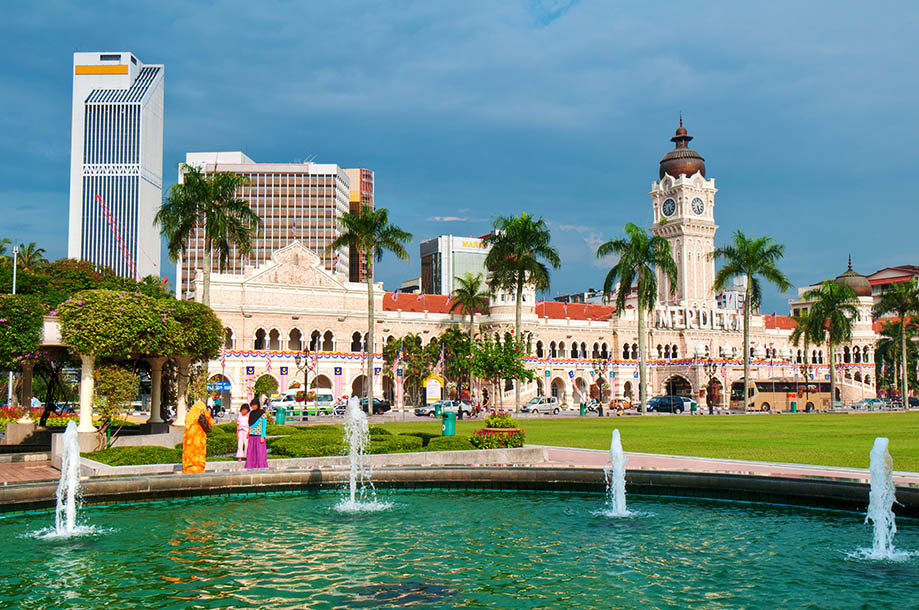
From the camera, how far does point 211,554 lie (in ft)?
36.8

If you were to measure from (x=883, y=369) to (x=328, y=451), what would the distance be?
108m

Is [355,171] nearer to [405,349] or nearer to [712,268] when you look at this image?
[712,268]

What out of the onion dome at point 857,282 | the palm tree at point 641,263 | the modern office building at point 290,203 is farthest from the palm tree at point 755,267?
the modern office building at point 290,203

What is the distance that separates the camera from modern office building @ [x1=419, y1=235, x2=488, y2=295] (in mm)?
171625

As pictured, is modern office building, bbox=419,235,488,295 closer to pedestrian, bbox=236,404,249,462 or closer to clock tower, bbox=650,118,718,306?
clock tower, bbox=650,118,718,306

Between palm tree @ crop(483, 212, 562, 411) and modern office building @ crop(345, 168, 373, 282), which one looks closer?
palm tree @ crop(483, 212, 562, 411)

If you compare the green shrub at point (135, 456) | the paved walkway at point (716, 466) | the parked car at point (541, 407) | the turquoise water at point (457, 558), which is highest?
the green shrub at point (135, 456)

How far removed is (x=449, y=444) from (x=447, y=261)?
151m

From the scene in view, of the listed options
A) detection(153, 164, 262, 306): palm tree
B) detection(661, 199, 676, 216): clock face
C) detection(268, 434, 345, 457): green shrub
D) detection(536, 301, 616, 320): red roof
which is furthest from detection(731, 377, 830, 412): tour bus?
detection(268, 434, 345, 457): green shrub

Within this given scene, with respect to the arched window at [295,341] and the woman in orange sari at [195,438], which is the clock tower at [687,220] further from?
the woman in orange sari at [195,438]

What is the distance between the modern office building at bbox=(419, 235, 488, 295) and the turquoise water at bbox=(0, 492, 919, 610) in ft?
507

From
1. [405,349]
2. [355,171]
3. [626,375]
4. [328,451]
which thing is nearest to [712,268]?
[626,375]

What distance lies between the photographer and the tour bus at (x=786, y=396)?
6969cm

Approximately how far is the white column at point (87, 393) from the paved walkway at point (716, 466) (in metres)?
12.4
